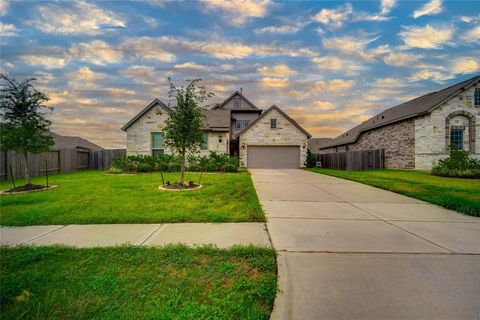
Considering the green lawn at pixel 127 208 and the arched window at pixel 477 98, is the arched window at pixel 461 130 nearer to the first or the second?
the arched window at pixel 477 98

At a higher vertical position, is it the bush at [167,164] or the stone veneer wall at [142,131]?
the stone veneer wall at [142,131]

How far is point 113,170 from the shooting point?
588 inches

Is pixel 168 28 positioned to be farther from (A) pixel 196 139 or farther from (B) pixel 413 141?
(B) pixel 413 141

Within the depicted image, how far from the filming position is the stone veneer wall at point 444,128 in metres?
16.4

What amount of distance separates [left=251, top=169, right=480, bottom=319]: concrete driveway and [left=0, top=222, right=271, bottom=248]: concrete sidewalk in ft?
1.77

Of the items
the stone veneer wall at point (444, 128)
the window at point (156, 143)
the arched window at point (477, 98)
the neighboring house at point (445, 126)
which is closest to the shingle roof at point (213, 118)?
the window at point (156, 143)

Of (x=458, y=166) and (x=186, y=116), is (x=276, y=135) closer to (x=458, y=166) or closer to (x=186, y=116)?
(x=458, y=166)

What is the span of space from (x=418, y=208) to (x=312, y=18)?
7.80m

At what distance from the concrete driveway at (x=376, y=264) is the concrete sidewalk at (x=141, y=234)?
54 cm

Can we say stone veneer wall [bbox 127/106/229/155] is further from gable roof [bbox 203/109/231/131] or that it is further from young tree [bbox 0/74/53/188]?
young tree [bbox 0/74/53/188]

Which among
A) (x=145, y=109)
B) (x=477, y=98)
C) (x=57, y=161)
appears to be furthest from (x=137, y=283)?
(x=477, y=98)

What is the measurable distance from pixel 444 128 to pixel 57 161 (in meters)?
28.1

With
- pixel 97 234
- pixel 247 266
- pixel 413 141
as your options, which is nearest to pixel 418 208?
pixel 247 266

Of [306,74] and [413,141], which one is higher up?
[306,74]
